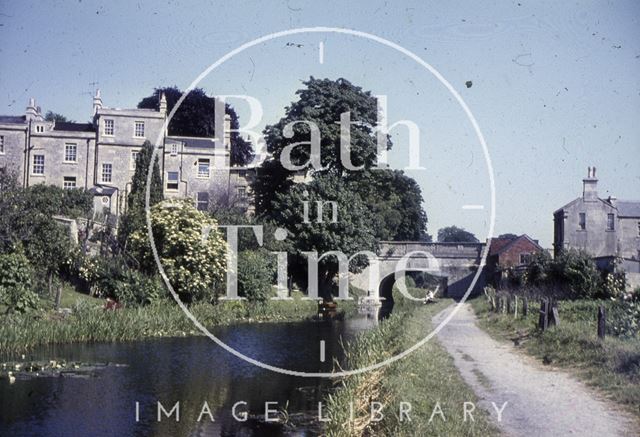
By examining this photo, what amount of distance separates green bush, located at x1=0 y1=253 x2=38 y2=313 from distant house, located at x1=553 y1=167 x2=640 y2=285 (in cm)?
3287

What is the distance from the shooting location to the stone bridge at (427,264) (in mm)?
48500

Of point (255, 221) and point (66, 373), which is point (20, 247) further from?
point (255, 221)

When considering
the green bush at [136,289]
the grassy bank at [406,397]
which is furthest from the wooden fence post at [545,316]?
the green bush at [136,289]

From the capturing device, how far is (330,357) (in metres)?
18.8

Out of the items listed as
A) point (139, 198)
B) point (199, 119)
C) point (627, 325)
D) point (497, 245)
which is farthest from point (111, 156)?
point (627, 325)

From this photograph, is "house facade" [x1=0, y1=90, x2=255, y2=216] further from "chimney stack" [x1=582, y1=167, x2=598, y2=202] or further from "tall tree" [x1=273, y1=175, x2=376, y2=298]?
"chimney stack" [x1=582, y1=167, x2=598, y2=202]

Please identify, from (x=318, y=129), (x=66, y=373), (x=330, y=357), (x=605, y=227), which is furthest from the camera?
(x=605, y=227)

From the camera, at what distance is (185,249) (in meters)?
29.1

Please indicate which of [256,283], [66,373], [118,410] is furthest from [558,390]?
[256,283]

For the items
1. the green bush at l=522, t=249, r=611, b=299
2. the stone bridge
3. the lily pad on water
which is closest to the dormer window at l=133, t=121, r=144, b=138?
the stone bridge

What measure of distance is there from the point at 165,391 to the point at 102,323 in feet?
27.5

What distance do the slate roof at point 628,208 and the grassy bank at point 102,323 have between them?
26.1m

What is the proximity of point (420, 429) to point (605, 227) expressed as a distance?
40.3 meters

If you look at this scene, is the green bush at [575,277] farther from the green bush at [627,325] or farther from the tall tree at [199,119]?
the tall tree at [199,119]
